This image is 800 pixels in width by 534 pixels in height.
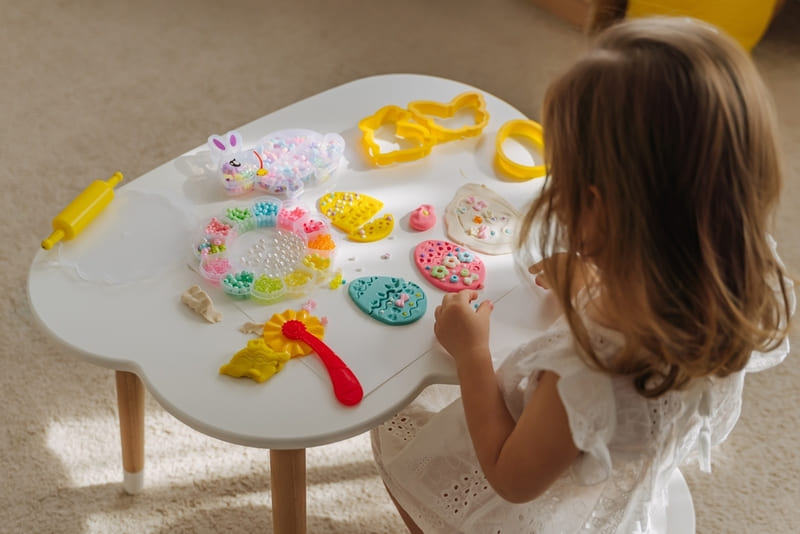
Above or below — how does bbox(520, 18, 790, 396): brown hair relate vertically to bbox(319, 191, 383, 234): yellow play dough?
above

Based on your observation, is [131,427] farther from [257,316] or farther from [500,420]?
[500,420]

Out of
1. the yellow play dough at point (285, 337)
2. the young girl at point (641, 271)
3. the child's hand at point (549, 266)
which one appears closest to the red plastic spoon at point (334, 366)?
the yellow play dough at point (285, 337)

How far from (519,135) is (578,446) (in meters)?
0.56

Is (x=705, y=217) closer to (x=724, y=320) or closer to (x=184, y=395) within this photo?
(x=724, y=320)

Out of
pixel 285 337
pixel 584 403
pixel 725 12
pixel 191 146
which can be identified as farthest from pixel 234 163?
pixel 725 12

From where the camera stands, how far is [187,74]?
1.90 meters

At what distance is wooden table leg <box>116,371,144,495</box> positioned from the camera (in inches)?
41.8

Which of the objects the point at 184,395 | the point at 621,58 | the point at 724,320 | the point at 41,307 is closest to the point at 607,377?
the point at 724,320

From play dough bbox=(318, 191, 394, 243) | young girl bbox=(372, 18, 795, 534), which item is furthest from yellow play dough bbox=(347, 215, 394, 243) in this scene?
young girl bbox=(372, 18, 795, 534)

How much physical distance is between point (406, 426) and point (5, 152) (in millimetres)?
1125

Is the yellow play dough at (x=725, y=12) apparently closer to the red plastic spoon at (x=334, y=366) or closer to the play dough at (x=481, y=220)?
the play dough at (x=481, y=220)

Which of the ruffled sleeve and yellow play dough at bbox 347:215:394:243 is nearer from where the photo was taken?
the ruffled sleeve

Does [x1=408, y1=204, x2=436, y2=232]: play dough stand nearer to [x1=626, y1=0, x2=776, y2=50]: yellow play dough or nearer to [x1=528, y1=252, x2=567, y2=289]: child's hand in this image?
[x1=528, y1=252, x2=567, y2=289]: child's hand

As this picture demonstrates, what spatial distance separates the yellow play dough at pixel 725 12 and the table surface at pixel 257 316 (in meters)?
0.81
